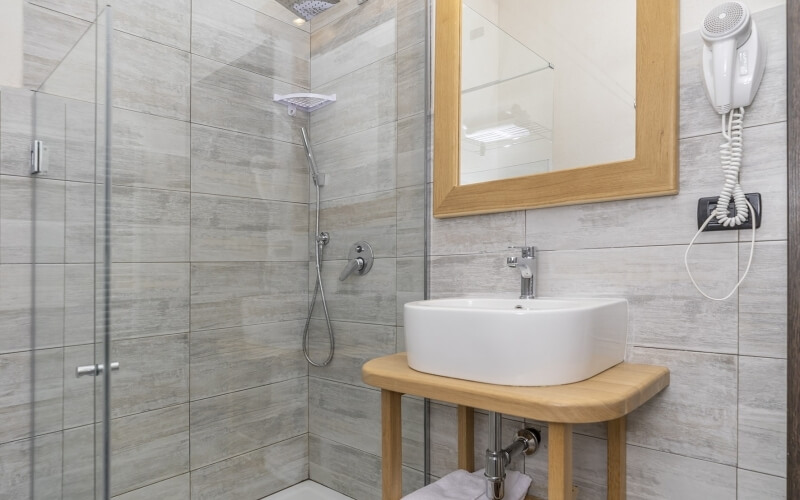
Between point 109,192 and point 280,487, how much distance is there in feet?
3.57

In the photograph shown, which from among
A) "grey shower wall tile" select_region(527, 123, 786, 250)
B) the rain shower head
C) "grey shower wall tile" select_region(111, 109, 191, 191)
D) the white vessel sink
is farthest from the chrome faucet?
the rain shower head

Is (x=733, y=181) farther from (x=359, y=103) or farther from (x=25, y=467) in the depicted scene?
(x=25, y=467)

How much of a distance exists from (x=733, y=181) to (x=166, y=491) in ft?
5.57

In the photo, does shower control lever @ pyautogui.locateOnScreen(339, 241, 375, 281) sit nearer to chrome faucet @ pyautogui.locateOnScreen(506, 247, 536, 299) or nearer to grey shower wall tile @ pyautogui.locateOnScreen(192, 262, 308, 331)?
grey shower wall tile @ pyautogui.locateOnScreen(192, 262, 308, 331)

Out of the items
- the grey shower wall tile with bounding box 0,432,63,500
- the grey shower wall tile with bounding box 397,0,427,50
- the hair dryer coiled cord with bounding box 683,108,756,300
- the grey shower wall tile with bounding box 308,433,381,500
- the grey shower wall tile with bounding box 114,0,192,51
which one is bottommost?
the grey shower wall tile with bounding box 308,433,381,500

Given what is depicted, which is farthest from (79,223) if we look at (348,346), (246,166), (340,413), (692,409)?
(692,409)

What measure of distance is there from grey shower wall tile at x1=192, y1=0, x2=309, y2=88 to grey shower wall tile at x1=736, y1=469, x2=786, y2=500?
5.52 feet

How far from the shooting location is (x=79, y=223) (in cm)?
122

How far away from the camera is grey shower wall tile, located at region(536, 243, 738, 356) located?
124 cm

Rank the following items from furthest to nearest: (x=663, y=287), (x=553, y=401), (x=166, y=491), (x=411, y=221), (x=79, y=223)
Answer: (x=411, y=221) < (x=166, y=491) < (x=663, y=287) < (x=79, y=223) < (x=553, y=401)

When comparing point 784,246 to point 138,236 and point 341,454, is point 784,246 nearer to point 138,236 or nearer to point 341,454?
point 341,454

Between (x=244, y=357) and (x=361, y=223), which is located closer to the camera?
(x=244, y=357)

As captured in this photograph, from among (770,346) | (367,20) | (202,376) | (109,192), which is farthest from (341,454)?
(367,20)

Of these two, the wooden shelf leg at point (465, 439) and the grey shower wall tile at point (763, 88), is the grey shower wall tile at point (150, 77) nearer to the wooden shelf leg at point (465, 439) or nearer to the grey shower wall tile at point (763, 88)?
the wooden shelf leg at point (465, 439)
